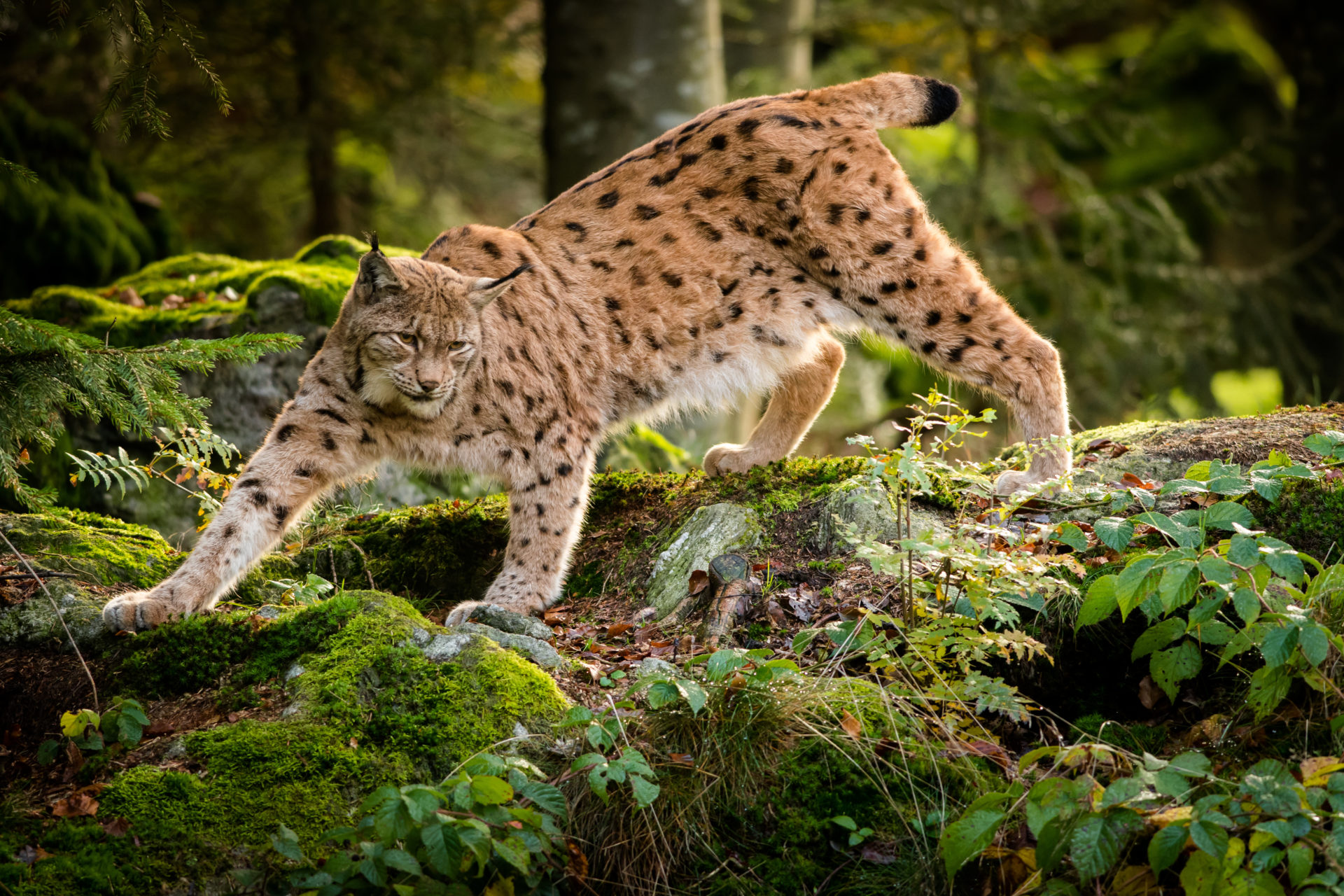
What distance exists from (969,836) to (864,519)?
1.85 m

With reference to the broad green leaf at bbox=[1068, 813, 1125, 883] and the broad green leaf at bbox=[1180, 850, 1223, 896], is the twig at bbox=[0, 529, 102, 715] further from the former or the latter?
the broad green leaf at bbox=[1180, 850, 1223, 896]

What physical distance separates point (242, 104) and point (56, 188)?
2.43 m

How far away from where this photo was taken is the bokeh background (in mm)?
8727

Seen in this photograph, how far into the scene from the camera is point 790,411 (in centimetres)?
606

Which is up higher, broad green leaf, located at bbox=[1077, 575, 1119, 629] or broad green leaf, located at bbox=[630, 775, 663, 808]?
broad green leaf, located at bbox=[1077, 575, 1119, 629]

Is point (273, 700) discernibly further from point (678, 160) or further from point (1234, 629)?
point (678, 160)

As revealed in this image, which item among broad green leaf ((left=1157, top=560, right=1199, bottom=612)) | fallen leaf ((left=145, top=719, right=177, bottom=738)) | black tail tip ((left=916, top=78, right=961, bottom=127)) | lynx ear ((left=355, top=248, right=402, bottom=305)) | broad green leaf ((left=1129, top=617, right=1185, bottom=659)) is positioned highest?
black tail tip ((left=916, top=78, right=961, bottom=127))

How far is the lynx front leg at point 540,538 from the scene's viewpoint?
15.4 feet

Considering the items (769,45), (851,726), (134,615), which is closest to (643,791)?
(851,726)

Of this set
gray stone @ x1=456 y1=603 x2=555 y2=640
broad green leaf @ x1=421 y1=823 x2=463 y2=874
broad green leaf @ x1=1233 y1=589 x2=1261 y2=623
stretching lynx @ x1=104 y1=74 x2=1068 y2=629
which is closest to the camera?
→ broad green leaf @ x1=421 y1=823 x2=463 y2=874

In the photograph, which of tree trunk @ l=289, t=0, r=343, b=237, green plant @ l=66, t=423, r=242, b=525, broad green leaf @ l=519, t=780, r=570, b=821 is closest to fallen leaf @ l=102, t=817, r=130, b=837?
broad green leaf @ l=519, t=780, r=570, b=821

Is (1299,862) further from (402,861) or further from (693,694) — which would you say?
(402,861)

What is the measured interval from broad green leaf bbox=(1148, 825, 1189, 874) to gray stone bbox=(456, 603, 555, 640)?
223cm

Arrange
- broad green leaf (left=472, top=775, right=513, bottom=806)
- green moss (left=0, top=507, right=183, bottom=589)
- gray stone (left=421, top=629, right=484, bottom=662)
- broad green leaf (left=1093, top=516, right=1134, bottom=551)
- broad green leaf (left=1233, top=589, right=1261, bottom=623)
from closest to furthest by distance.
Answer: broad green leaf (left=472, top=775, right=513, bottom=806)
broad green leaf (left=1233, top=589, right=1261, bottom=623)
broad green leaf (left=1093, top=516, right=1134, bottom=551)
gray stone (left=421, top=629, right=484, bottom=662)
green moss (left=0, top=507, right=183, bottom=589)
